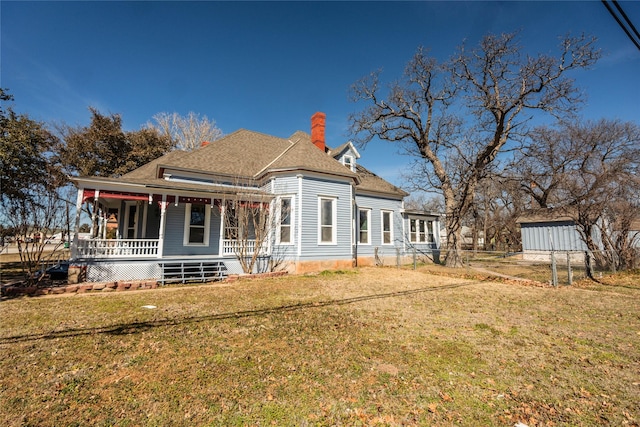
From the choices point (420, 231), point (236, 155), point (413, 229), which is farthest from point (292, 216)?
point (420, 231)

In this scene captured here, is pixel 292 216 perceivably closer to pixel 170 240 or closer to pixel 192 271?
pixel 192 271

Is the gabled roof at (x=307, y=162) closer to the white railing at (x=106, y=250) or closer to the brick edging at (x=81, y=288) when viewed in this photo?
the white railing at (x=106, y=250)

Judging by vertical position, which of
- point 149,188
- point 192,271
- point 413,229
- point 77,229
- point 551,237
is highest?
point 149,188

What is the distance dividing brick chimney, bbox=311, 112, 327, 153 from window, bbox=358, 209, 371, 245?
17.3ft

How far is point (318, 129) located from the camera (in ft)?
63.1

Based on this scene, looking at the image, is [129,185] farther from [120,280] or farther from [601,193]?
[601,193]

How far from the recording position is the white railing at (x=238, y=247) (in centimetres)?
1196

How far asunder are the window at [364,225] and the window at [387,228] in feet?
4.61

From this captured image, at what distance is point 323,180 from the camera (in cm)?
1403

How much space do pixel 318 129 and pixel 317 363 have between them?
1710cm

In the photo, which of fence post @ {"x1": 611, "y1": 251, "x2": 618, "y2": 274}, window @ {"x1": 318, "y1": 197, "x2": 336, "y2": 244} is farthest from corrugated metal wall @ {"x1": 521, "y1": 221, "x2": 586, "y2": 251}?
window @ {"x1": 318, "y1": 197, "x2": 336, "y2": 244}

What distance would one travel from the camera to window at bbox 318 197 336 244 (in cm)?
1387

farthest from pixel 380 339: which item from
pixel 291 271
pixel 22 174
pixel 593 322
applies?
pixel 22 174

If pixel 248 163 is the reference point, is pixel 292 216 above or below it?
below
